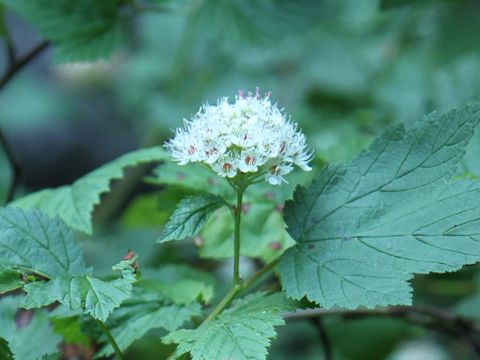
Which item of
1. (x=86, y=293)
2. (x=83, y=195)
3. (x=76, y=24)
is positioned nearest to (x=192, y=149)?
(x=86, y=293)

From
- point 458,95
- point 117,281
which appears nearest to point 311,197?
point 117,281

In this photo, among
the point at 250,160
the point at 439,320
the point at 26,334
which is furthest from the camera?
the point at 439,320

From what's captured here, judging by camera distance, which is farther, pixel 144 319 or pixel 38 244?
pixel 144 319

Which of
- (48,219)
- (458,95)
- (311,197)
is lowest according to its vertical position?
(48,219)

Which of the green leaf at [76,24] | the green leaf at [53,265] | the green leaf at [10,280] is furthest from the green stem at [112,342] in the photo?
Result: the green leaf at [76,24]

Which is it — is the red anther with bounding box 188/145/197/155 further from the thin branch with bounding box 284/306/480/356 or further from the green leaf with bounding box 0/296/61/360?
the thin branch with bounding box 284/306/480/356

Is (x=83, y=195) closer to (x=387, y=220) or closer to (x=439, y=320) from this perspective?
(x=387, y=220)

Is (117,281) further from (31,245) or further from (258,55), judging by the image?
(258,55)

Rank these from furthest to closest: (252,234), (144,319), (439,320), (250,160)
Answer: (439,320) < (252,234) < (144,319) < (250,160)
